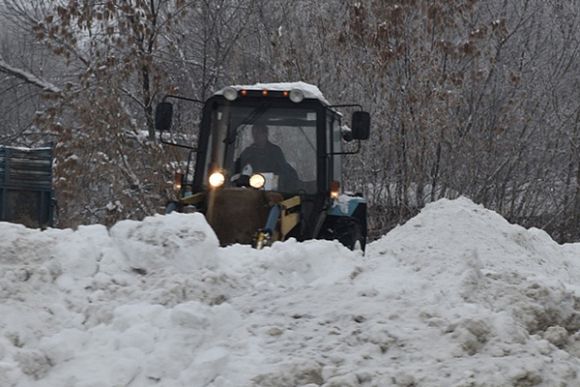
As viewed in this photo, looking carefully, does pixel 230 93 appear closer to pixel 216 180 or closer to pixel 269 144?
pixel 269 144

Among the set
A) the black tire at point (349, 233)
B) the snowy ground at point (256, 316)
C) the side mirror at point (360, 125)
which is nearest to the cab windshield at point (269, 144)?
the side mirror at point (360, 125)

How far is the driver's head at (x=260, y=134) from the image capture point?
7977 mm

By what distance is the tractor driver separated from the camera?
7.90 metres

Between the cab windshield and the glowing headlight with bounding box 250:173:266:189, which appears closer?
the glowing headlight with bounding box 250:173:266:189

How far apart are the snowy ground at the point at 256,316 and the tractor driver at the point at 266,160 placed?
1.85m

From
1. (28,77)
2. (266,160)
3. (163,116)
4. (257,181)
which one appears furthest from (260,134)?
(28,77)

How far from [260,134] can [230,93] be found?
0.48m

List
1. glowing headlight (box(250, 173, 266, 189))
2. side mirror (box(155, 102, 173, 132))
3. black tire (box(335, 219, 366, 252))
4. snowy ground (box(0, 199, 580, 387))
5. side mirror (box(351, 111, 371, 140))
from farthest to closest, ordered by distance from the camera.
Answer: black tire (box(335, 219, 366, 252)) → side mirror (box(351, 111, 371, 140)) → side mirror (box(155, 102, 173, 132)) → glowing headlight (box(250, 173, 266, 189)) → snowy ground (box(0, 199, 580, 387))

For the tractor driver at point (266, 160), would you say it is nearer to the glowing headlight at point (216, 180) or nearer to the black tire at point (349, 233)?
the glowing headlight at point (216, 180)

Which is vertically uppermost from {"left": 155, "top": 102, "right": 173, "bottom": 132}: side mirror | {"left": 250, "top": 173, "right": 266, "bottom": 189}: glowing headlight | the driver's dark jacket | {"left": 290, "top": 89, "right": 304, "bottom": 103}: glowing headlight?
{"left": 290, "top": 89, "right": 304, "bottom": 103}: glowing headlight

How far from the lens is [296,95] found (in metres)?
7.89

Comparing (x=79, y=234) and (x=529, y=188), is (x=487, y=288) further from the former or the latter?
(x=529, y=188)

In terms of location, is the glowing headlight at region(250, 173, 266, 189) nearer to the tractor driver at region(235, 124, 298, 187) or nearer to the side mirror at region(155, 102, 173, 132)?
the tractor driver at region(235, 124, 298, 187)

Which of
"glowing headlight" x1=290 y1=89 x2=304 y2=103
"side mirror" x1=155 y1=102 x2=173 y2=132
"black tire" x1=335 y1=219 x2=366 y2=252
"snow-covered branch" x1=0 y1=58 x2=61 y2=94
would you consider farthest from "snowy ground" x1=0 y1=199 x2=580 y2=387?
"snow-covered branch" x1=0 y1=58 x2=61 y2=94
